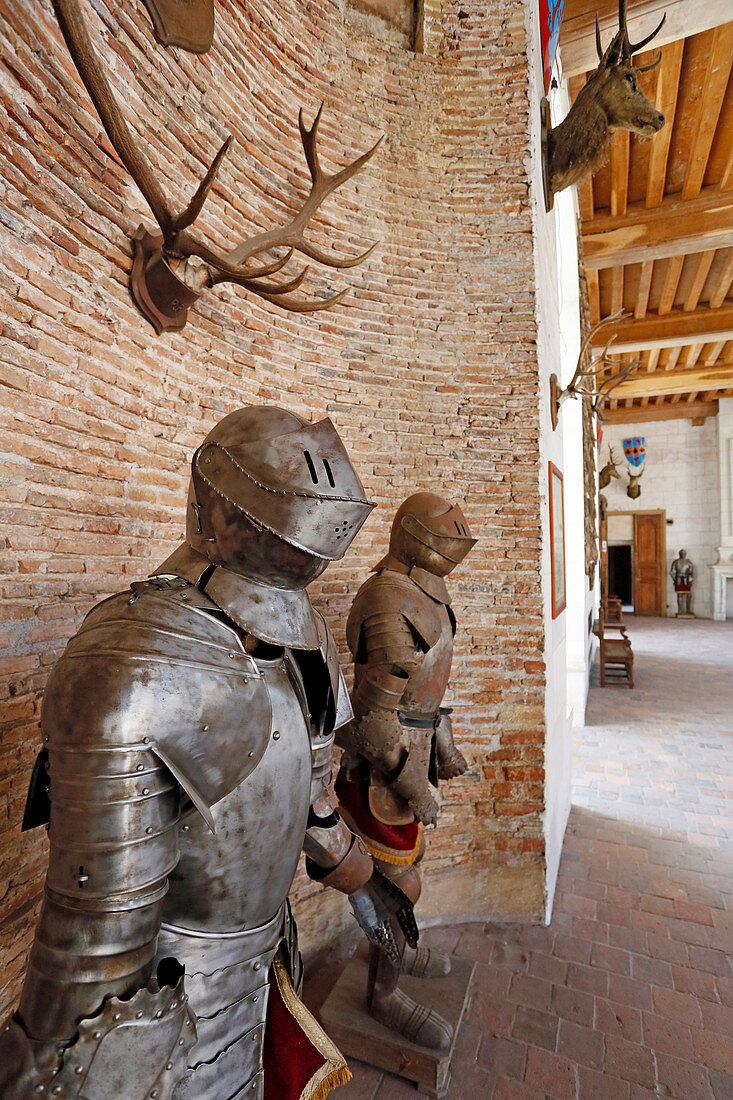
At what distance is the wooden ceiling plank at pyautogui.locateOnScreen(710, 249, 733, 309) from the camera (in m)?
10.2

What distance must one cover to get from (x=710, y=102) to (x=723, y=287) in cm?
526

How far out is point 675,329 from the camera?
12.5 metres

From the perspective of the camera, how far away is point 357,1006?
102 inches

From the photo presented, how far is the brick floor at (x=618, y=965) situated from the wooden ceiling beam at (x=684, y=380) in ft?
41.2

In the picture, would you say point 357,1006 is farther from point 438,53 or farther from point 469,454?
point 438,53

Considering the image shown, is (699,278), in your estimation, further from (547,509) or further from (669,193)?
(547,509)

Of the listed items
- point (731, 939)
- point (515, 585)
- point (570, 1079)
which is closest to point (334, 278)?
point (515, 585)

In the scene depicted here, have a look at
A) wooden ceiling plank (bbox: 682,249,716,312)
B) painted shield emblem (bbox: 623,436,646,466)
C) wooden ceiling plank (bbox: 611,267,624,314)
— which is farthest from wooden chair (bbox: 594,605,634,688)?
painted shield emblem (bbox: 623,436,646,466)

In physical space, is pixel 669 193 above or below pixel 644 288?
above

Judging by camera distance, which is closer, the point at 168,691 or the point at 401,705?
the point at 168,691

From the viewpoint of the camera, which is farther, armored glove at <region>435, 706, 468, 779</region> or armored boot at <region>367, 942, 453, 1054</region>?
armored glove at <region>435, 706, 468, 779</region>

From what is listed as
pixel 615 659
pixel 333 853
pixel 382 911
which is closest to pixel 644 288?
pixel 615 659

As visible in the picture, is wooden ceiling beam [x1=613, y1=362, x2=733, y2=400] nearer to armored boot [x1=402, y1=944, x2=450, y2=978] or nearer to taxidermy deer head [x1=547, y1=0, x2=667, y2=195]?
taxidermy deer head [x1=547, y1=0, x2=667, y2=195]

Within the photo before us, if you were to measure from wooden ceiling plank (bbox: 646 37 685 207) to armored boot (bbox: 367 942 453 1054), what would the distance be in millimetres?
8065
